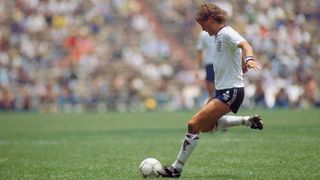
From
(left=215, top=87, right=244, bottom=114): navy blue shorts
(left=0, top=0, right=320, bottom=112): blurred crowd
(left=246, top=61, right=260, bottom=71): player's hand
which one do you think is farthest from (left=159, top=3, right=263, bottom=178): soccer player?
(left=0, top=0, right=320, bottom=112): blurred crowd

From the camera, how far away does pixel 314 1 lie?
3484cm

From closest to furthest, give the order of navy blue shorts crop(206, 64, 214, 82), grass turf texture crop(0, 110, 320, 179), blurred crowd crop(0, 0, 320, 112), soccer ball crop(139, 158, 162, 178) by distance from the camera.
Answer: soccer ball crop(139, 158, 162, 178)
grass turf texture crop(0, 110, 320, 179)
navy blue shorts crop(206, 64, 214, 82)
blurred crowd crop(0, 0, 320, 112)

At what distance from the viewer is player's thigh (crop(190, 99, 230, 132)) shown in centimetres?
956

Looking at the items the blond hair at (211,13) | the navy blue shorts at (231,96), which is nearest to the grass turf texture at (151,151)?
the navy blue shorts at (231,96)

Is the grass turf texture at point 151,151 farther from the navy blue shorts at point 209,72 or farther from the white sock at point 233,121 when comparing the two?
the navy blue shorts at point 209,72

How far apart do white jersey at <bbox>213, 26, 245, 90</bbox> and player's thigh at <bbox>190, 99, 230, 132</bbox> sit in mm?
272

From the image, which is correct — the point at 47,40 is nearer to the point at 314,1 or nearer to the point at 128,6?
the point at 128,6

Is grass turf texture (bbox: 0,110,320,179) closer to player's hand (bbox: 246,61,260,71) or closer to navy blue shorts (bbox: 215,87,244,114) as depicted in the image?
navy blue shorts (bbox: 215,87,244,114)

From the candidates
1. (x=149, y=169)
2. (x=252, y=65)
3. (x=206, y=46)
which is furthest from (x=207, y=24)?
(x=206, y=46)

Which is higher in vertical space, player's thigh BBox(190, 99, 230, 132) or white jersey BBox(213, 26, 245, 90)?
white jersey BBox(213, 26, 245, 90)

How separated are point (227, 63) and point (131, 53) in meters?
25.9

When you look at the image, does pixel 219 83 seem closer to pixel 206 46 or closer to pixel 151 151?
pixel 151 151

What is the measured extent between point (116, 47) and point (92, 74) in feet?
5.77

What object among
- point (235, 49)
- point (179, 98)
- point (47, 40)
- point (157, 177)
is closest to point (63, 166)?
point (157, 177)
